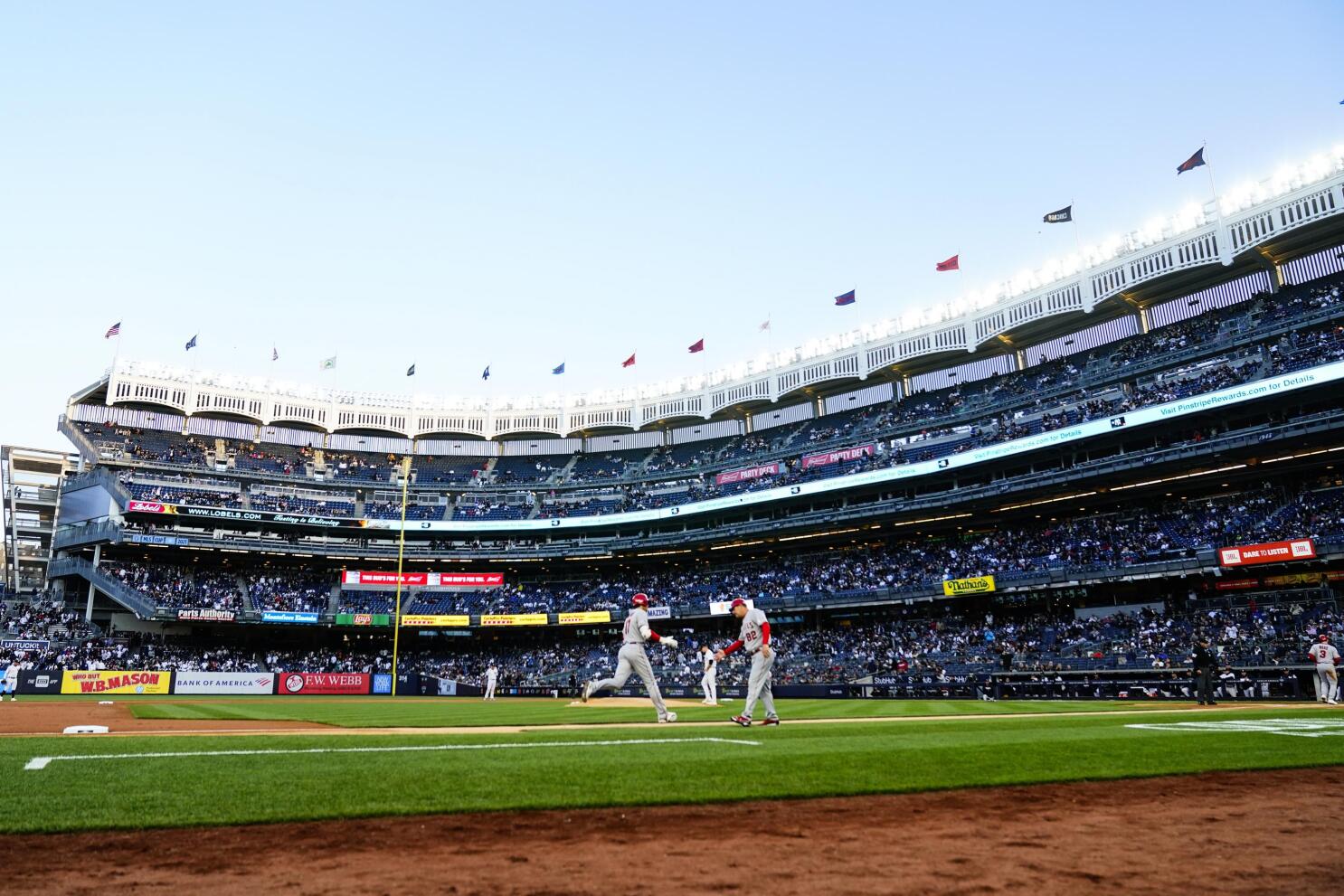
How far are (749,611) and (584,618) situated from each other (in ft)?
146

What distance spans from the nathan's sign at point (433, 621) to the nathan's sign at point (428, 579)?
13.9 ft

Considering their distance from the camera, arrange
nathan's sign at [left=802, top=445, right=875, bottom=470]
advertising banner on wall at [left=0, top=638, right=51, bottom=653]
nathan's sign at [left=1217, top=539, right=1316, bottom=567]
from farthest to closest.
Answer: nathan's sign at [left=802, top=445, right=875, bottom=470], advertising banner on wall at [left=0, top=638, right=51, bottom=653], nathan's sign at [left=1217, top=539, right=1316, bottom=567]

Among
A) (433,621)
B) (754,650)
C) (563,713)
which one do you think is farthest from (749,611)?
(433,621)

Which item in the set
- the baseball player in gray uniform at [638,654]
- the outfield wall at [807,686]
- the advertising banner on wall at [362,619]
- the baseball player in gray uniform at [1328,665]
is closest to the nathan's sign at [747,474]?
the outfield wall at [807,686]

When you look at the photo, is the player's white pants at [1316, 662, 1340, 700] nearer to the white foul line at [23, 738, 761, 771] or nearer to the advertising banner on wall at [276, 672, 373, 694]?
the white foul line at [23, 738, 761, 771]

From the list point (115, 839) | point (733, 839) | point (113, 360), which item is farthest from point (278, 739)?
point (113, 360)

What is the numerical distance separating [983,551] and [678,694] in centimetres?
1892

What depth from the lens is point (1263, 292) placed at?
42.4 meters

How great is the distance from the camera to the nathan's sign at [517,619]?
57.0 m

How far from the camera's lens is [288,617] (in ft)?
181

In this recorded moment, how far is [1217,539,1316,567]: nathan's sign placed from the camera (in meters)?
32.7

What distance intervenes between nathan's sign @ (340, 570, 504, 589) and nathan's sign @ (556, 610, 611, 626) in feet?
30.3

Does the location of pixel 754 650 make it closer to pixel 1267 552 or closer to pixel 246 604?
pixel 1267 552

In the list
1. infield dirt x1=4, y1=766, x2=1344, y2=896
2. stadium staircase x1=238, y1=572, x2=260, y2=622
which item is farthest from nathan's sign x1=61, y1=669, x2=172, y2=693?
infield dirt x1=4, y1=766, x2=1344, y2=896
